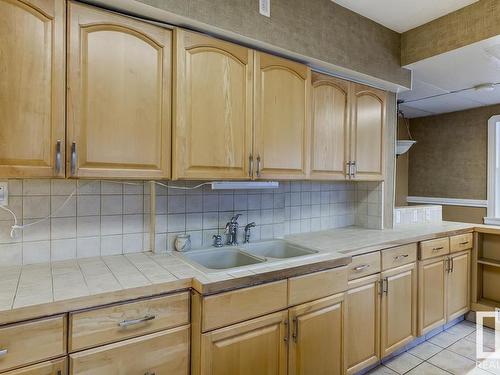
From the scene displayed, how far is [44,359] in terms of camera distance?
109 centimetres

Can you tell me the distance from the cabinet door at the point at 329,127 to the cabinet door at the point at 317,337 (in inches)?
33.9

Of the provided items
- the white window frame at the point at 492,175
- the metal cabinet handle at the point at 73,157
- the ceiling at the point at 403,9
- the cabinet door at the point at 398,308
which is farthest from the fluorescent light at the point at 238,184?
the white window frame at the point at 492,175

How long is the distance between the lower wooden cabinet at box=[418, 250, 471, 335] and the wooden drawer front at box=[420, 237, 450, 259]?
0.05 metres

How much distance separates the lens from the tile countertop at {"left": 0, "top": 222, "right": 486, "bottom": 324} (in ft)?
3.62

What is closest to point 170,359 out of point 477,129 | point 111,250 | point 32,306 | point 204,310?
point 204,310

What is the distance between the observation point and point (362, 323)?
79.7 inches

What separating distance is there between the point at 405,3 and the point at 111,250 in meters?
2.49

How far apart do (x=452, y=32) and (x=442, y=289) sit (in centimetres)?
205

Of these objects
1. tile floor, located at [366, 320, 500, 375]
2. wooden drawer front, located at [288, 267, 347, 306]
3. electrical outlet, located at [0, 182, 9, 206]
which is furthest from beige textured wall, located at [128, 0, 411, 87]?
tile floor, located at [366, 320, 500, 375]

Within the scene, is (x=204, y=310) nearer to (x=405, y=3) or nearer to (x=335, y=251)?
(x=335, y=251)

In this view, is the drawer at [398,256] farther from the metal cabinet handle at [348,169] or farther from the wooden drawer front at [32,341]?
the wooden drawer front at [32,341]

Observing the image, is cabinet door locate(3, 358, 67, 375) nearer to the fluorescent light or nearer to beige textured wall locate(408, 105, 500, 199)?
the fluorescent light

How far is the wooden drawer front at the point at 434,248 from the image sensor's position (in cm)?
243

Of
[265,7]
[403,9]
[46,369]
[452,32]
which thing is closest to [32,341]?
[46,369]
